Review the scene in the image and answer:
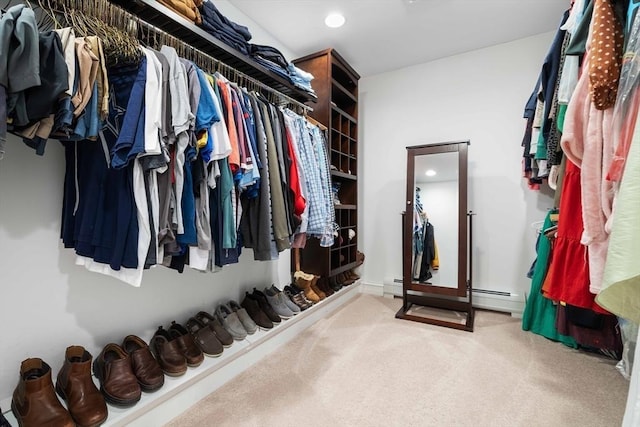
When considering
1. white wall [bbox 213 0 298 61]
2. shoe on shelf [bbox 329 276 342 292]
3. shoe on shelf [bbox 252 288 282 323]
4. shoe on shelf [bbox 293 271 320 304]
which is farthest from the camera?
shoe on shelf [bbox 329 276 342 292]

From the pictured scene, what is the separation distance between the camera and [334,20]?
222 centimetres

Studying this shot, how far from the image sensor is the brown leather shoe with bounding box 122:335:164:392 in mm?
1177

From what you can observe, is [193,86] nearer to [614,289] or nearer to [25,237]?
[25,237]

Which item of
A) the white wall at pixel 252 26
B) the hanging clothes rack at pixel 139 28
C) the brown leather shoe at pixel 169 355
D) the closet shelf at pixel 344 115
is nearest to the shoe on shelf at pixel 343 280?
the closet shelf at pixel 344 115

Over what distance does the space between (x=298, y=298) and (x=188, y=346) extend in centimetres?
94

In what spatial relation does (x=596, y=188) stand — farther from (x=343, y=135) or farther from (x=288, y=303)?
(x=343, y=135)

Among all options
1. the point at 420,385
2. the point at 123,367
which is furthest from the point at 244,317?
the point at 420,385

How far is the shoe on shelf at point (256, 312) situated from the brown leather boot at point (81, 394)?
0.86 m

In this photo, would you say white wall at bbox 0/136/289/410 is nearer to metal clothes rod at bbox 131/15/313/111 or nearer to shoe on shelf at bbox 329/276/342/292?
metal clothes rod at bbox 131/15/313/111

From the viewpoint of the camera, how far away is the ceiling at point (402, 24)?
206 cm

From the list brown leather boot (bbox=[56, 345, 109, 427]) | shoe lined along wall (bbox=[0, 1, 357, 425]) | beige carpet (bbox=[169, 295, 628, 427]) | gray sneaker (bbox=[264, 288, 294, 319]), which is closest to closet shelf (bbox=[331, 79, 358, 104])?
shoe lined along wall (bbox=[0, 1, 357, 425])

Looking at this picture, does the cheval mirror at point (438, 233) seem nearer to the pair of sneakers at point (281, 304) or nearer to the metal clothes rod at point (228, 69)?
the pair of sneakers at point (281, 304)

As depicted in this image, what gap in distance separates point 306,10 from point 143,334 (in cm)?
236

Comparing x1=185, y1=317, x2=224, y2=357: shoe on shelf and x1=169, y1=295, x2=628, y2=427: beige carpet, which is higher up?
x1=185, y1=317, x2=224, y2=357: shoe on shelf
